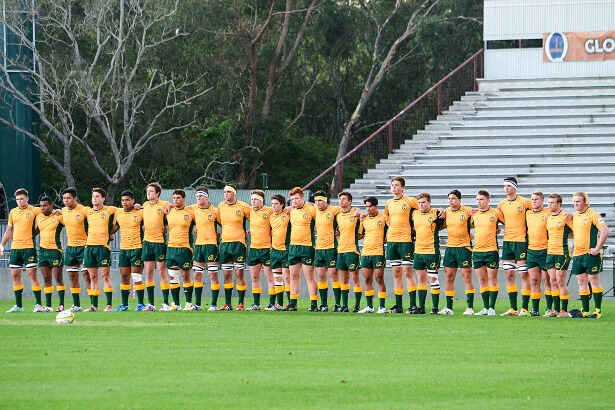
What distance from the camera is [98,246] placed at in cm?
1655

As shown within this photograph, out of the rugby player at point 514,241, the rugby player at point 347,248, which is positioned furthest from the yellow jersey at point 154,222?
the rugby player at point 514,241

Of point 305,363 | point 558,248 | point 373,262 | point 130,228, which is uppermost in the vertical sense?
point 130,228

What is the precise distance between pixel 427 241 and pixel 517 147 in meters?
13.6

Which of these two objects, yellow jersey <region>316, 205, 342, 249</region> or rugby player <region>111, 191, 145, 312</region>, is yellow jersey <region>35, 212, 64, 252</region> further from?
yellow jersey <region>316, 205, 342, 249</region>

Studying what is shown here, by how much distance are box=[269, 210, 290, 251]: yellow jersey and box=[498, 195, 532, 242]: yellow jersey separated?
381 centimetres

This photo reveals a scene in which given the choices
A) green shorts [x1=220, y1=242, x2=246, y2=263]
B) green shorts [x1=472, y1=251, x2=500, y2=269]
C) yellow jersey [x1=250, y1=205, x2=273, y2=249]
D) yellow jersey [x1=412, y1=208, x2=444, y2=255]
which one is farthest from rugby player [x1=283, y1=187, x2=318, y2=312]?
green shorts [x1=472, y1=251, x2=500, y2=269]

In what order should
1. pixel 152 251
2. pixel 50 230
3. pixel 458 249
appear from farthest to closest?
pixel 50 230
pixel 152 251
pixel 458 249

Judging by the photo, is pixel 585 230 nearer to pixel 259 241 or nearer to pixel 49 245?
pixel 259 241

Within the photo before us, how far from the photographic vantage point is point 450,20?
38.9m

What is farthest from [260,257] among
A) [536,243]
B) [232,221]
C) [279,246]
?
Result: [536,243]

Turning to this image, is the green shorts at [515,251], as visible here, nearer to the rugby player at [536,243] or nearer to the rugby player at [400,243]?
the rugby player at [536,243]

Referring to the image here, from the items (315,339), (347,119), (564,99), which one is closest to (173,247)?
(315,339)

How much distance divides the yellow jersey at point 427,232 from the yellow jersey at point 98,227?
5414 mm

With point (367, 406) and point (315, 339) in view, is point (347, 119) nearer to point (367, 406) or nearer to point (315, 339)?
point (315, 339)
